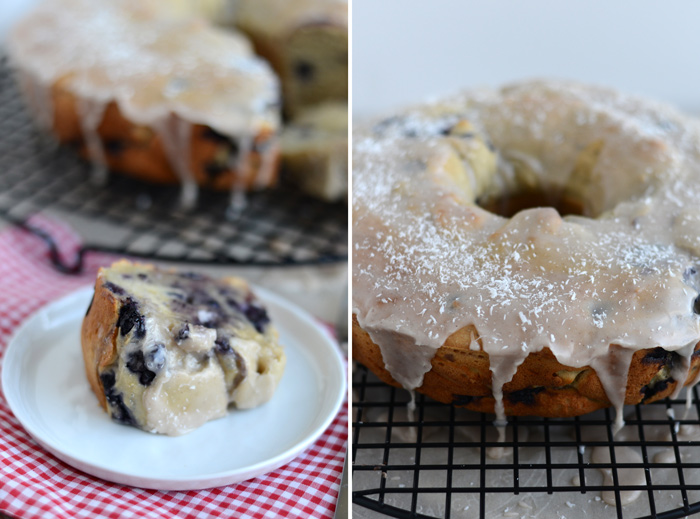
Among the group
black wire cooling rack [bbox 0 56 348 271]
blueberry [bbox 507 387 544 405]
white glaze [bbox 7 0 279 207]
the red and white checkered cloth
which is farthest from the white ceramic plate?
white glaze [bbox 7 0 279 207]

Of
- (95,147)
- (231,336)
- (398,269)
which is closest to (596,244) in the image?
(398,269)

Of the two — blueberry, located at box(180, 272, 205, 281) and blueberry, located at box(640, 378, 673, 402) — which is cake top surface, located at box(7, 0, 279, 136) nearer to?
blueberry, located at box(180, 272, 205, 281)

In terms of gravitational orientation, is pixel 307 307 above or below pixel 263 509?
below

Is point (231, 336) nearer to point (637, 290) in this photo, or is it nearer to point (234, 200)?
point (637, 290)

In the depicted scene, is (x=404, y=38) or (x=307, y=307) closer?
(x=307, y=307)

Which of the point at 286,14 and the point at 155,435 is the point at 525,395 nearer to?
the point at 155,435

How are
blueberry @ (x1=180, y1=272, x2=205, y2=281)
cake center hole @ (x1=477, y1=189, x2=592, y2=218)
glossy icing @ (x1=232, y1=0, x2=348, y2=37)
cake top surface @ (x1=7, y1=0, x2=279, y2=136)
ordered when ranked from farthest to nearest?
glossy icing @ (x1=232, y1=0, x2=348, y2=37), cake top surface @ (x1=7, y1=0, x2=279, y2=136), cake center hole @ (x1=477, y1=189, x2=592, y2=218), blueberry @ (x1=180, y1=272, x2=205, y2=281)
